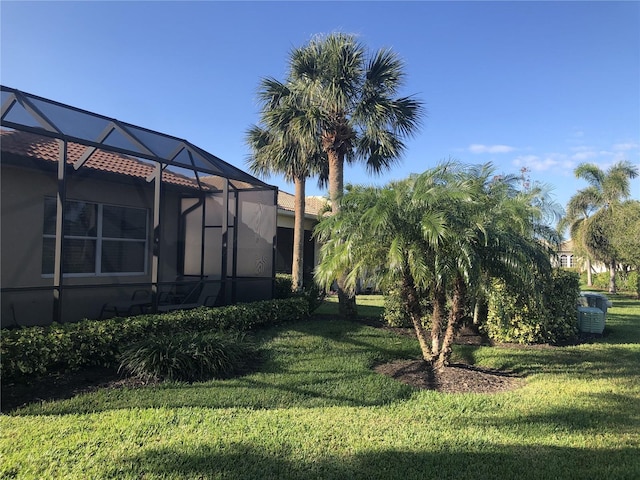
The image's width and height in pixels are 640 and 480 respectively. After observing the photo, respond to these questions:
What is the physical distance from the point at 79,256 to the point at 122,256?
3.28 feet

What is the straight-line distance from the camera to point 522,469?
3627 mm

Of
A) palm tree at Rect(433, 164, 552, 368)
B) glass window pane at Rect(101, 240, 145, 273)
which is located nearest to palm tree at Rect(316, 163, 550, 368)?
palm tree at Rect(433, 164, 552, 368)

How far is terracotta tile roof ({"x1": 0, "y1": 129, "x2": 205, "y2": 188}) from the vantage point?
6.38 m

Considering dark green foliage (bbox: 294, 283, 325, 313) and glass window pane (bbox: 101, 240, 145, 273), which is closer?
glass window pane (bbox: 101, 240, 145, 273)

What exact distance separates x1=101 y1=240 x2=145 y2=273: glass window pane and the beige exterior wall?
0.71 feet

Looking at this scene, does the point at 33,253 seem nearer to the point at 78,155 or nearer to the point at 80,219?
the point at 80,219

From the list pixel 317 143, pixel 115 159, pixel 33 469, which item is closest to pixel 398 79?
pixel 317 143

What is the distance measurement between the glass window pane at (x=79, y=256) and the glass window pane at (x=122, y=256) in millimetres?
257

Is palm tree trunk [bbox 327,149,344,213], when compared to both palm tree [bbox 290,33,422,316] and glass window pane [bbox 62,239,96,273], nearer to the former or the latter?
palm tree [bbox 290,33,422,316]

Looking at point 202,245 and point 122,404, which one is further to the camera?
point 202,245

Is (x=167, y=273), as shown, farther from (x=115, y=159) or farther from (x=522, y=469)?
(x=522, y=469)

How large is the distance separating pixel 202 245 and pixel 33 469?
286 inches

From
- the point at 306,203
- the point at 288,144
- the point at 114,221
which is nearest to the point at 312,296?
the point at 288,144

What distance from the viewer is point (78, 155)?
25.2ft
